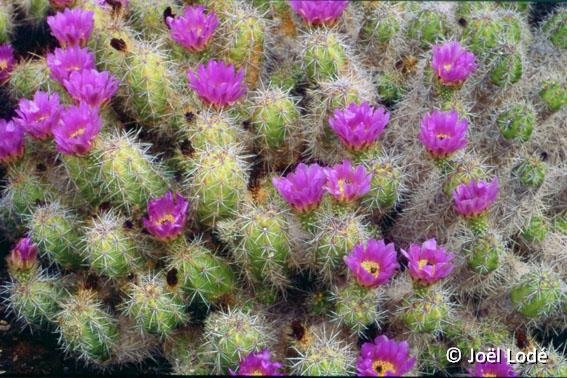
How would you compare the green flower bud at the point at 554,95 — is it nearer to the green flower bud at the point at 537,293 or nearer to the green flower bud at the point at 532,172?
the green flower bud at the point at 532,172

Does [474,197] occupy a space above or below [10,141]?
above

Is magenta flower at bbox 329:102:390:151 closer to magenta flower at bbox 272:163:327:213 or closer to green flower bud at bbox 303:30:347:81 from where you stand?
magenta flower at bbox 272:163:327:213

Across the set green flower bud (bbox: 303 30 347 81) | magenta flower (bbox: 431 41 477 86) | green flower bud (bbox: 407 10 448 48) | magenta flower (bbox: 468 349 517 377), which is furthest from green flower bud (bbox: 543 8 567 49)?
magenta flower (bbox: 468 349 517 377)

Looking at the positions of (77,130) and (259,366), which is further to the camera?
(77,130)

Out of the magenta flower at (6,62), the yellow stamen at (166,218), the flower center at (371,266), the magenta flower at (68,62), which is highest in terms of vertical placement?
the flower center at (371,266)

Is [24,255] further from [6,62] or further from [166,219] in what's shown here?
[6,62]

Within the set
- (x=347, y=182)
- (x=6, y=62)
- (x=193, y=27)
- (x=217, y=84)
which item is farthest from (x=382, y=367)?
(x=6, y=62)

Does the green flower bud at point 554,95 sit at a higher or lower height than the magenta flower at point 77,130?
higher

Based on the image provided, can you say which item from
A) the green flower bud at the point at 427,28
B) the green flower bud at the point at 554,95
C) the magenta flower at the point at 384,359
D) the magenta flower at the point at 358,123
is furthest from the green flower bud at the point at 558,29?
the magenta flower at the point at 384,359

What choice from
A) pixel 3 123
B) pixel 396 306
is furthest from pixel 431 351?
pixel 3 123
